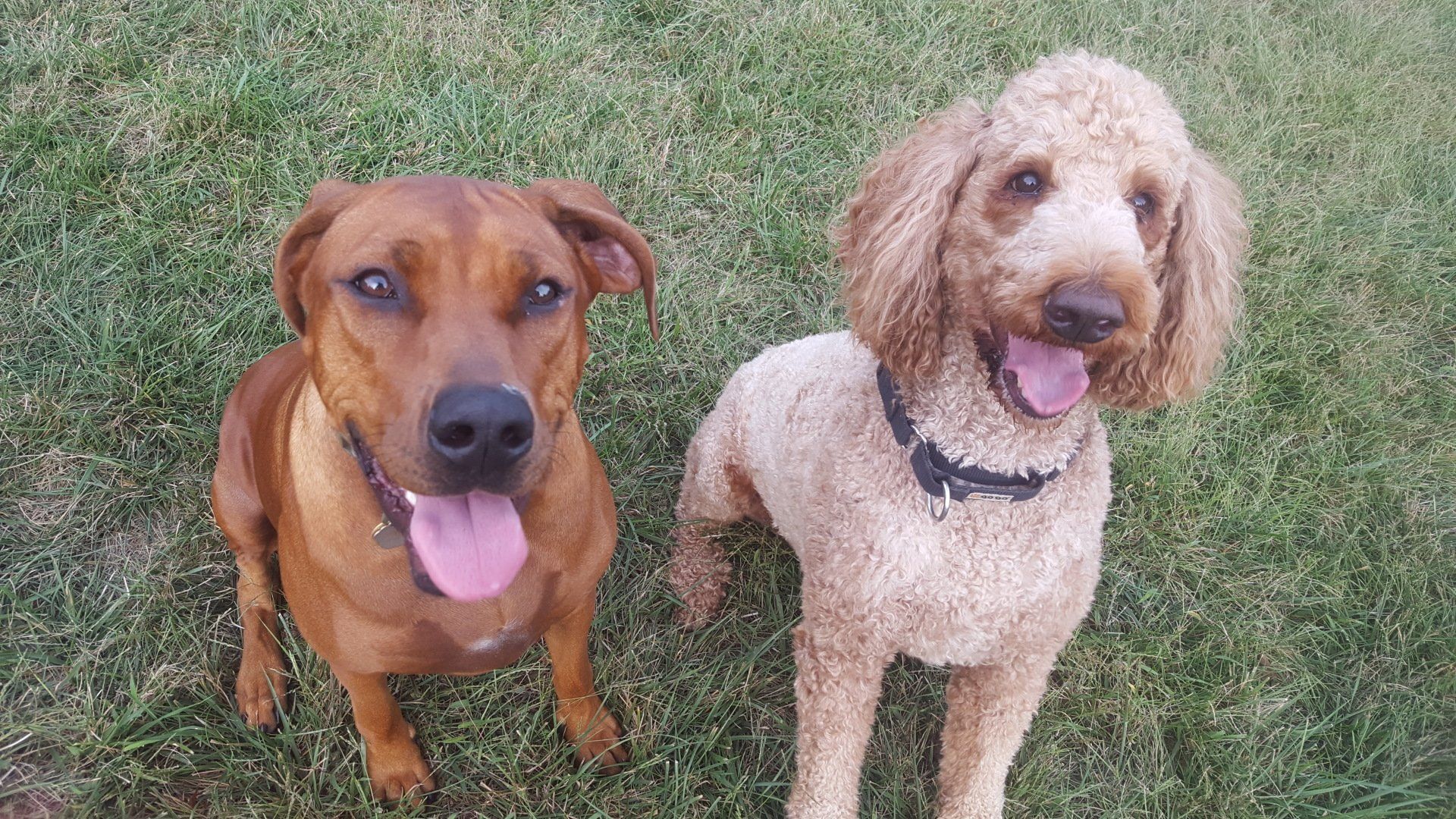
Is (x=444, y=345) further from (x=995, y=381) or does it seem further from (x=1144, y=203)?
(x=1144, y=203)

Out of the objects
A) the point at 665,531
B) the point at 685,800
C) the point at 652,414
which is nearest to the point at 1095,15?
→ the point at 652,414

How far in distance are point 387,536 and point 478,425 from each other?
0.51m

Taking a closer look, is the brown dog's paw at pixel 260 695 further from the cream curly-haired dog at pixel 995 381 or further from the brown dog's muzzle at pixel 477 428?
the cream curly-haired dog at pixel 995 381

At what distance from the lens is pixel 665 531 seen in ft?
11.2

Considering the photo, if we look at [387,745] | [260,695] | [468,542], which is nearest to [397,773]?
[387,745]

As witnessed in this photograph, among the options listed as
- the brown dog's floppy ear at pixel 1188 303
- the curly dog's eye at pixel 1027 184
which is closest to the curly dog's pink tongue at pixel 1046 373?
the brown dog's floppy ear at pixel 1188 303

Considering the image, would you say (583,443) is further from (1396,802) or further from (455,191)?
(1396,802)

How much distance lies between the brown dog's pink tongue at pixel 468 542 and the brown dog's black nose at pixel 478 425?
0.15 meters

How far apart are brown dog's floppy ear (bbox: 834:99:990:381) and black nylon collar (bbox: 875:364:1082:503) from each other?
0.20 meters

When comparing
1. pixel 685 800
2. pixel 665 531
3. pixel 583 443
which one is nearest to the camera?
pixel 583 443

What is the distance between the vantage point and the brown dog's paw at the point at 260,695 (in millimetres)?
2715

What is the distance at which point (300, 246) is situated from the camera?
6.61 ft

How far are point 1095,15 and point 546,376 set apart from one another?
4761 mm

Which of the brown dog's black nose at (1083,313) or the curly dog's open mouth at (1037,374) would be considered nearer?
the brown dog's black nose at (1083,313)
